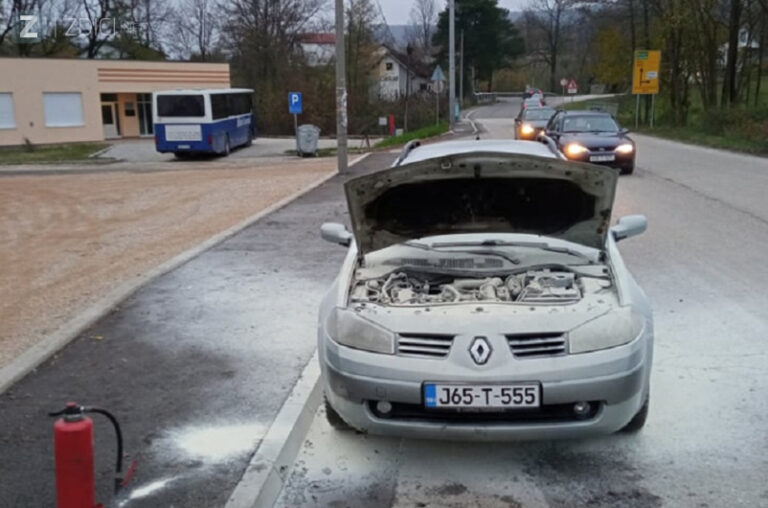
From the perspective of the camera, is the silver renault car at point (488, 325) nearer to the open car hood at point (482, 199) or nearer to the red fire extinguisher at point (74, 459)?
the open car hood at point (482, 199)

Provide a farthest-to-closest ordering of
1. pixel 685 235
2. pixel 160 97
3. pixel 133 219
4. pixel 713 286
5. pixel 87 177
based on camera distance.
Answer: pixel 160 97 → pixel 87 177 → pixel 133 219 → pixel 685 235 → pixel 713 286

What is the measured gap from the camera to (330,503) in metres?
3.72

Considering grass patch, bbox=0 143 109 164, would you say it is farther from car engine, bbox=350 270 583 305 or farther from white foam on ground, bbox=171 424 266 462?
car engine, bbox=350 270 583 305

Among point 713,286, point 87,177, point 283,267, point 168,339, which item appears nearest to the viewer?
point 168,339

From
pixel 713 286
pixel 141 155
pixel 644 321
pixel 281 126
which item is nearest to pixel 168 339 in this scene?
pixel 644 321

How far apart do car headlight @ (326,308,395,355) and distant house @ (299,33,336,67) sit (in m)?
51.0

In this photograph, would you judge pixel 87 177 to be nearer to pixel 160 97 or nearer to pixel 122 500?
pixel 160 97

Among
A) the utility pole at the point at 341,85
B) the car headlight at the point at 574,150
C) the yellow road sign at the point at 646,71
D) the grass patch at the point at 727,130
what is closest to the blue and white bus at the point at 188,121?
the utility pole at the point at 341,85

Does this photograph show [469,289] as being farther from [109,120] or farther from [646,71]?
[109,120]

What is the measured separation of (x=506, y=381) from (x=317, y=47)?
199ft

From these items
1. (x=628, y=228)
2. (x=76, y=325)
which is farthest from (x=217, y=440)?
(x=628, y=228)

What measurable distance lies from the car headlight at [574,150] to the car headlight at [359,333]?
14455mm

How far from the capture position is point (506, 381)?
361 cm

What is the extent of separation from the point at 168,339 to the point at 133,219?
28.8 ft
